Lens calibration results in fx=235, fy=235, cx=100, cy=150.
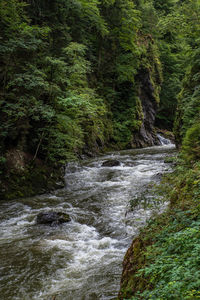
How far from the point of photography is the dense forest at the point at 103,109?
9.60 ft

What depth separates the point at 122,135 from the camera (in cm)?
2206

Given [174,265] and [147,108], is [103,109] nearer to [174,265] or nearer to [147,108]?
[174,265]

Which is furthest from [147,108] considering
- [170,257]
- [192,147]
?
[170,257]

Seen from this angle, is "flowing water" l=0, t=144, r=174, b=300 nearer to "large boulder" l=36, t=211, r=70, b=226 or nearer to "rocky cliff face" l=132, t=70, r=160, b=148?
"large boulder" l=36, t=211, r=70, b=226

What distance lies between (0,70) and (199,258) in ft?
30.7

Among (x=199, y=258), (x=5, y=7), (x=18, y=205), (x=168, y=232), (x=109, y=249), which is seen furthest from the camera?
(x=5, y=7)

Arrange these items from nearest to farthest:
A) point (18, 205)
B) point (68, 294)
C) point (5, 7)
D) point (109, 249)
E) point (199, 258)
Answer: point (199, 258), point (68, 294), point (109, 249), point (18, 205), point (5, 7)

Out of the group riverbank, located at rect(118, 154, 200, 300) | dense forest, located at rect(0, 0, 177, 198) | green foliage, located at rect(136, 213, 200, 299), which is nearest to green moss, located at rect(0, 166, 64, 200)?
dense forest, located at rect(0, 0, 177, 198)

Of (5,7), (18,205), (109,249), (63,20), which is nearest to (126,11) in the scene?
(63,20)

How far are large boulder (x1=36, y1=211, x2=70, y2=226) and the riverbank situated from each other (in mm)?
3236

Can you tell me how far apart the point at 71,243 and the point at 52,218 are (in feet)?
4.61

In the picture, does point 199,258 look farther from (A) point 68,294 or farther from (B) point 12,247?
(B) point 12,247

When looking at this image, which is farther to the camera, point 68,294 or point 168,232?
point 68,294

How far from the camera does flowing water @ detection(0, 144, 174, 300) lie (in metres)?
4.02
